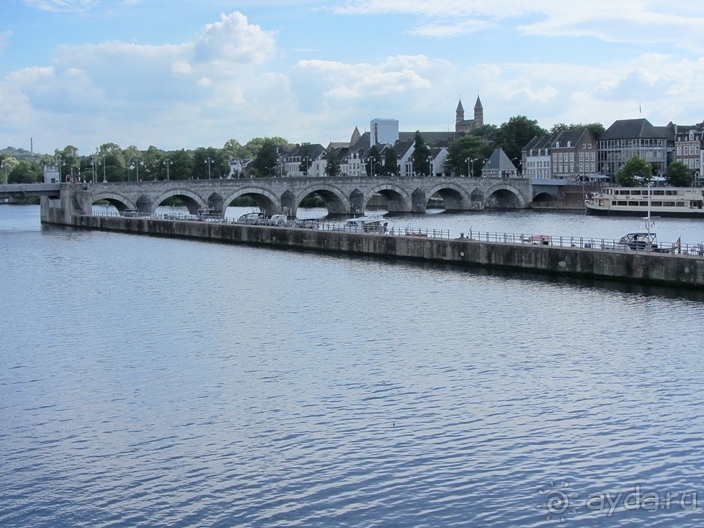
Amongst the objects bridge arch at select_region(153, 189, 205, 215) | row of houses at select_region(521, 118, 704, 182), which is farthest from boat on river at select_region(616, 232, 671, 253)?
row of houses at select_region(521, 118, 704, 182)

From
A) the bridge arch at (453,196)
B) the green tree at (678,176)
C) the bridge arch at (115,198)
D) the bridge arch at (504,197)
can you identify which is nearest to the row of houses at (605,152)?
the bridge arch at (504,197)

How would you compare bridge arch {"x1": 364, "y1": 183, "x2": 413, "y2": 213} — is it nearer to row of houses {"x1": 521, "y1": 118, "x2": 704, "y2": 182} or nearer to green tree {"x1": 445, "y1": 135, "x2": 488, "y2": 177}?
row of houses {"x1": 521, "y1": 118, "x2": 704, "y2": 182}

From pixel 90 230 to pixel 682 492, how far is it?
9410 centimetres

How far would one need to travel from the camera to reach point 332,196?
142000 mm

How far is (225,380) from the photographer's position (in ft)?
110

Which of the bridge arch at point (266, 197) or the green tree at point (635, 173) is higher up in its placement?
the green tree at point (635, 173)

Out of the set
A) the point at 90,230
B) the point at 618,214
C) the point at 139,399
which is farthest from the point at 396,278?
the point at 618,214

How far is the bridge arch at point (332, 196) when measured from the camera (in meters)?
134

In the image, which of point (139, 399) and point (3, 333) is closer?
point (139, 399)

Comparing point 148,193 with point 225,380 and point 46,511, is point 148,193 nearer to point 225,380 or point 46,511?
point 225,380

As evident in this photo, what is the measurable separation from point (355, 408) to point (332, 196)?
113m

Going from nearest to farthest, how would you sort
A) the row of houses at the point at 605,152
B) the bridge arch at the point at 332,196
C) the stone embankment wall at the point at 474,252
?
the stone embankment wall at the point at 474,252, the bridge arch at the point at 332,196, the row of houses at the point at 605,152

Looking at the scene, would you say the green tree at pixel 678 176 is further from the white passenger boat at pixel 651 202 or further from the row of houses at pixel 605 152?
the white passenger boat at pixel 651 202

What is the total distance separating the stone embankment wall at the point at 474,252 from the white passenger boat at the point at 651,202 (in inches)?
2118
